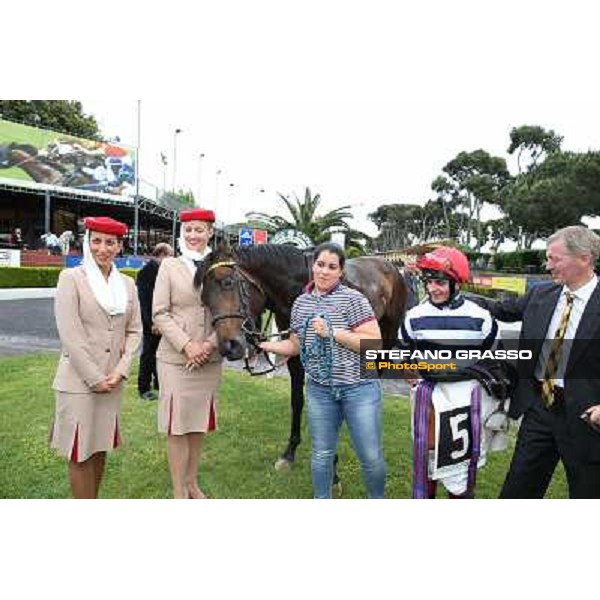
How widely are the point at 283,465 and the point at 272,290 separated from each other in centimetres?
139

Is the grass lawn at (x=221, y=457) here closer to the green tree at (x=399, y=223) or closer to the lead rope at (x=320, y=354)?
the lead rope at (x=320, y=354)

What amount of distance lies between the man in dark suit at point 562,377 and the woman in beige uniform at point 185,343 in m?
1.72

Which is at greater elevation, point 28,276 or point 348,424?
point 28,276

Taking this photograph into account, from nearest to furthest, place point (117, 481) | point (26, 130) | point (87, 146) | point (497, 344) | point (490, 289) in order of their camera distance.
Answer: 1. point (497, 344)
2. point (490, 289)
3. point (117, 481)
4. point (26, 130)
5. point (87, 146)

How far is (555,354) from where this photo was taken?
92.0 inches

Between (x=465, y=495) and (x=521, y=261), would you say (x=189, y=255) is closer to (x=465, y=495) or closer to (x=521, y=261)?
(x=465, y=495)

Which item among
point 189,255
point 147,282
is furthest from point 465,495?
point 147,282

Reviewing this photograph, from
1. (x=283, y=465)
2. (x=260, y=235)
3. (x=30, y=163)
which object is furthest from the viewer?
(x=30, y=163)

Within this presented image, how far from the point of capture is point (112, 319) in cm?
279

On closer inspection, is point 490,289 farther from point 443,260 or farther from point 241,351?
point 241,351

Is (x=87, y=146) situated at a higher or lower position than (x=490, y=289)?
higher

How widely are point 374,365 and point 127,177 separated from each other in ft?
87.6

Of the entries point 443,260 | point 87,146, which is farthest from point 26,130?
point 443,260

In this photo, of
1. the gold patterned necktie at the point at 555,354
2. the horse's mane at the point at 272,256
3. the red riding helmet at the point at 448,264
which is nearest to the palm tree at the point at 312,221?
the horse's mane at the point at 272,256
